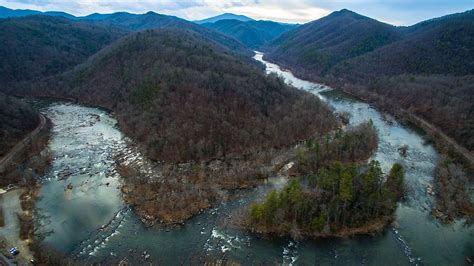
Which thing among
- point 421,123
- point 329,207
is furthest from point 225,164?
point 421,123

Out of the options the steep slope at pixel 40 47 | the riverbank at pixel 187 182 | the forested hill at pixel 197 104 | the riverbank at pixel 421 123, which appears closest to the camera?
the riverbank at pixel 187 182

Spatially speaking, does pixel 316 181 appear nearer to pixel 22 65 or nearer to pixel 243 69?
pixel 243 69

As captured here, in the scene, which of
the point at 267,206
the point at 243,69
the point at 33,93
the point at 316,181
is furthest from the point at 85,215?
the point at 33,93

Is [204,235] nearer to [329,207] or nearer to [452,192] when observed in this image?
[329,207]

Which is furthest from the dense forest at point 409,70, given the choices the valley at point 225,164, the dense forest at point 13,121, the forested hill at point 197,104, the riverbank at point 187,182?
the dense forest at point 13,121

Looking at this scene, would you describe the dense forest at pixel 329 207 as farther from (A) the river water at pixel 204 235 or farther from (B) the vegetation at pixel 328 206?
(A) the river water at pixel 204 235

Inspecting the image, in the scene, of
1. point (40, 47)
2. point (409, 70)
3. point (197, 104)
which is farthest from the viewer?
point (40, 47)

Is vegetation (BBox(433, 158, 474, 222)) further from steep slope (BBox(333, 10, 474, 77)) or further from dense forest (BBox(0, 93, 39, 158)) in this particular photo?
dense forest (BBox(0, 93, 39, 158))
